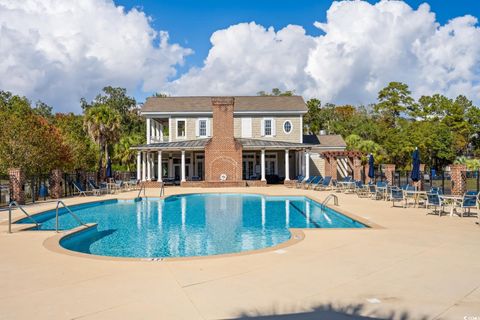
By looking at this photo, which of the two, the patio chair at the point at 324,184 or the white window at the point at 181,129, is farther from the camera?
the white window at the point at 181,129

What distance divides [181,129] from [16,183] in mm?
21234

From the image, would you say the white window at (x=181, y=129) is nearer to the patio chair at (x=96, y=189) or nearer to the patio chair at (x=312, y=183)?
the patio chair at (x=96, y=189)

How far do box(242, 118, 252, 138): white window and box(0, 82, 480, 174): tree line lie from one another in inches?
433

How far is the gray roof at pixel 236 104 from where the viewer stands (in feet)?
116

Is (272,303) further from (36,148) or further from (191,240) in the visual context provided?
(36,148)

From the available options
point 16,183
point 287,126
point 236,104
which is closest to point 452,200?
point 16,183

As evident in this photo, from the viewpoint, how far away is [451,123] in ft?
167

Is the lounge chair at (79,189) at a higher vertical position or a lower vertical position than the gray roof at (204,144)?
lower

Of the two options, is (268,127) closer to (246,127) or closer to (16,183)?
(246,127)

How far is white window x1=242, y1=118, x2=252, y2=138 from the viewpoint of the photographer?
1403 inches

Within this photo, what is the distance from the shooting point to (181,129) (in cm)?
3775

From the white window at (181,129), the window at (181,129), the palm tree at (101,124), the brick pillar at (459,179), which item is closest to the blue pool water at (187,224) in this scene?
the brick pillar at (459,179)

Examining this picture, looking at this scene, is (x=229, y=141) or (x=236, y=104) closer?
(x=229, y=141)

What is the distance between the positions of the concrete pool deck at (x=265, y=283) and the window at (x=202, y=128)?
2724cm
